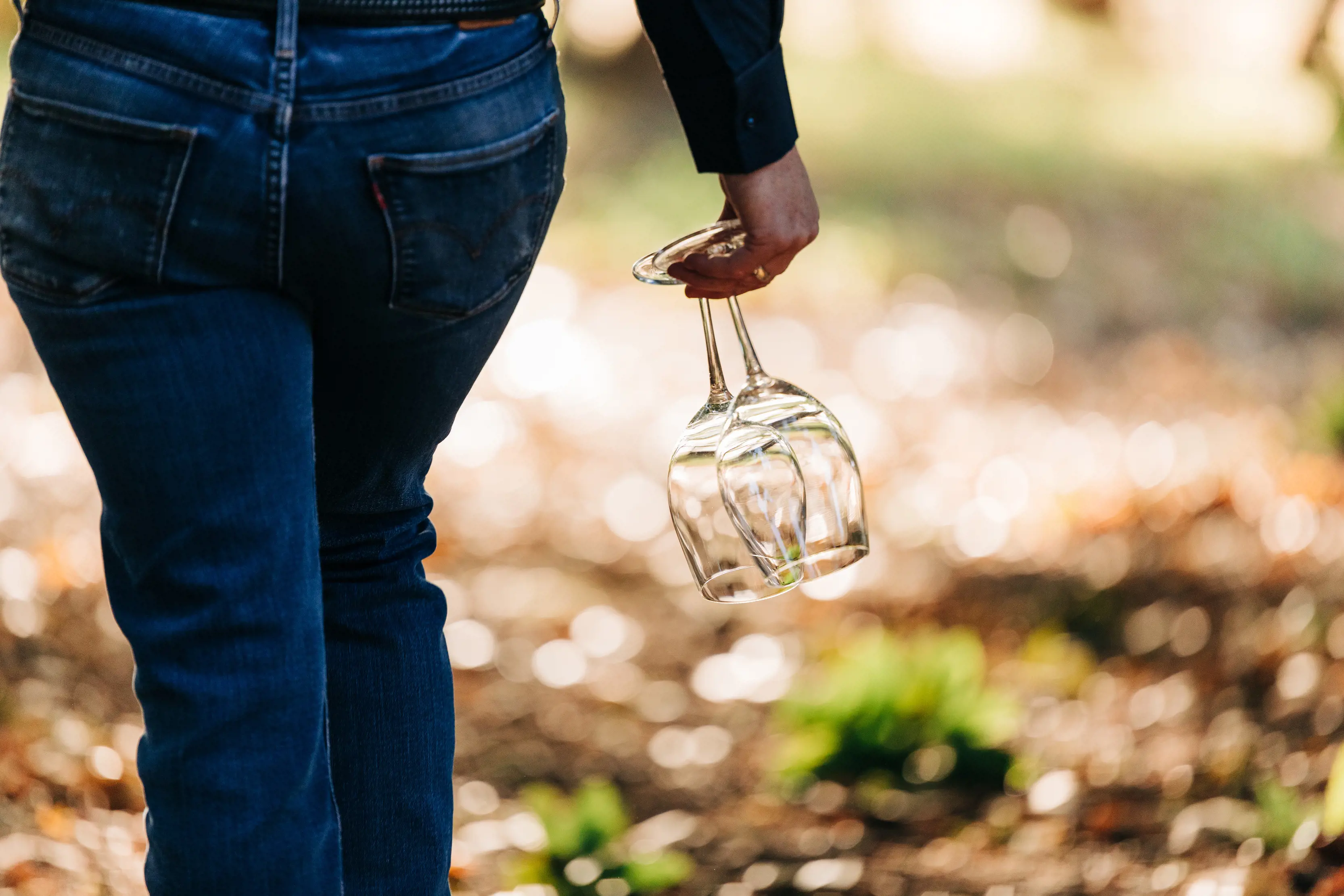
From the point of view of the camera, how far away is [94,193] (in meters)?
0.89

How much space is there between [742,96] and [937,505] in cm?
263

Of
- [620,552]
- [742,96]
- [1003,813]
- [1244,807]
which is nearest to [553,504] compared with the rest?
[620,552]

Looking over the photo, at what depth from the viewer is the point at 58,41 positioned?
894 mm

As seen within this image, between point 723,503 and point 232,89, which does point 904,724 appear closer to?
point 723,503

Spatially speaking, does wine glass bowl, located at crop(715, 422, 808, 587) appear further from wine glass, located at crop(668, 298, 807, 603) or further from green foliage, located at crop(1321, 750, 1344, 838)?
green foliage, located at crop(1321, 750, 1344, 838)

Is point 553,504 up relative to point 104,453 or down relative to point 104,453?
down

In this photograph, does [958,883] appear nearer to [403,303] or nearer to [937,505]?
[403,303]

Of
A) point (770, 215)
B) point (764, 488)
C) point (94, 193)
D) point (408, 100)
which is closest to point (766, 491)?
point (764, 488)

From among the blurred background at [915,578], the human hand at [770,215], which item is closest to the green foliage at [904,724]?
the blurred background at [915,578]

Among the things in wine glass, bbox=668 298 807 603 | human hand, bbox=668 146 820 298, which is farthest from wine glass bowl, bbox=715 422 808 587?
human hand, bbox=668 146 820 298

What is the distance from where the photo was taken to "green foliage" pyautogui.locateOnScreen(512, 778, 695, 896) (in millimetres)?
1841

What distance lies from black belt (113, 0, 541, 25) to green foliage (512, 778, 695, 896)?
130cm

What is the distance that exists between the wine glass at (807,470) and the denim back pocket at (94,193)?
0.67m

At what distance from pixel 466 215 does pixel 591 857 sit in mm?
1223
